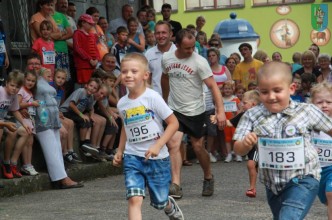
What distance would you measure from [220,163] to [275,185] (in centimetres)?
923

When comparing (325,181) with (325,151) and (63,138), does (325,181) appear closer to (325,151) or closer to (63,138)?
(325,151)

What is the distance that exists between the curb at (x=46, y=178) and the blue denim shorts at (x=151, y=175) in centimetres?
369

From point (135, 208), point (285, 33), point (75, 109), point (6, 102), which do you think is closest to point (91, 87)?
point (75, 109)

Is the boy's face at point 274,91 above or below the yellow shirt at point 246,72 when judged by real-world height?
above

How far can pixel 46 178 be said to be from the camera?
38.2ft

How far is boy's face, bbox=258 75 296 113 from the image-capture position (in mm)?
5777

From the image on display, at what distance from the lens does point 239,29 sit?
27281mm

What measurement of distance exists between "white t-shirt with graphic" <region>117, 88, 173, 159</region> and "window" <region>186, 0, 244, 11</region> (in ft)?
127

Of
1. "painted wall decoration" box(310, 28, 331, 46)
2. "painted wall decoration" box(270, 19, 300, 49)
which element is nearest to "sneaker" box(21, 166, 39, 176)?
"painted wall decoration" box(310, 28, 331, 46)

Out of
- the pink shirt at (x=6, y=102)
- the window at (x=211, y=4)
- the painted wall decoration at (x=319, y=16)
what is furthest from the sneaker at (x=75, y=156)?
the window at (x=211, y=4)

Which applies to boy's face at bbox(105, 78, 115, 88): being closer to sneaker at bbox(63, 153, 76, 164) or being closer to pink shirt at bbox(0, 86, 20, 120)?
sneaker at bbox(63, 153, 76, 164)

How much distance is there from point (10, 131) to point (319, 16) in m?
34.2

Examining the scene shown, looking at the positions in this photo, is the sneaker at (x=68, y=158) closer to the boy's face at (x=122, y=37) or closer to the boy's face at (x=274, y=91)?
the boy's face at (x=122, y=37)

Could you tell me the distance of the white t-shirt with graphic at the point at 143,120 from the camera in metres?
7.48
